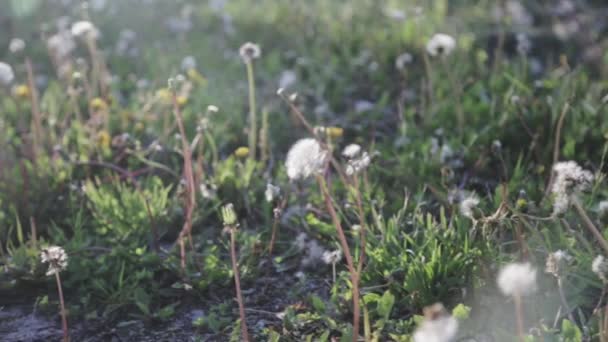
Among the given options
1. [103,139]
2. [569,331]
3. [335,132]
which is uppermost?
[103,139]

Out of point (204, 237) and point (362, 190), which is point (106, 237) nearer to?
point (204, 237)

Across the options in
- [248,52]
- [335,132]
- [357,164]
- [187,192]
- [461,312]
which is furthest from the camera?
[335,132]

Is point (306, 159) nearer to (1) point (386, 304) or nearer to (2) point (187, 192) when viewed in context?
(1) point (386, 304)

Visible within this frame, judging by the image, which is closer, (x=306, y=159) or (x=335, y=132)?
(x=306, y=159)

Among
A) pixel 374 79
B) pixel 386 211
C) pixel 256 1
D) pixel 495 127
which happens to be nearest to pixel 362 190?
pixel 386 211

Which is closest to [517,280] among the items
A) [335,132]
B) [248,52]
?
[248,52]

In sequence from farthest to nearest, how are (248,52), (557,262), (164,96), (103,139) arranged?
(164,96)
(103,139)
(248,52)
(557,262)

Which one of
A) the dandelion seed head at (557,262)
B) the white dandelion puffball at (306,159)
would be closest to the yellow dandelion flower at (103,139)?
the white dandelion puffball at (306,159)

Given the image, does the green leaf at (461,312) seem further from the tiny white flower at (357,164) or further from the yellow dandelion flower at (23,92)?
the yellow dandelion flower at (23,92)
